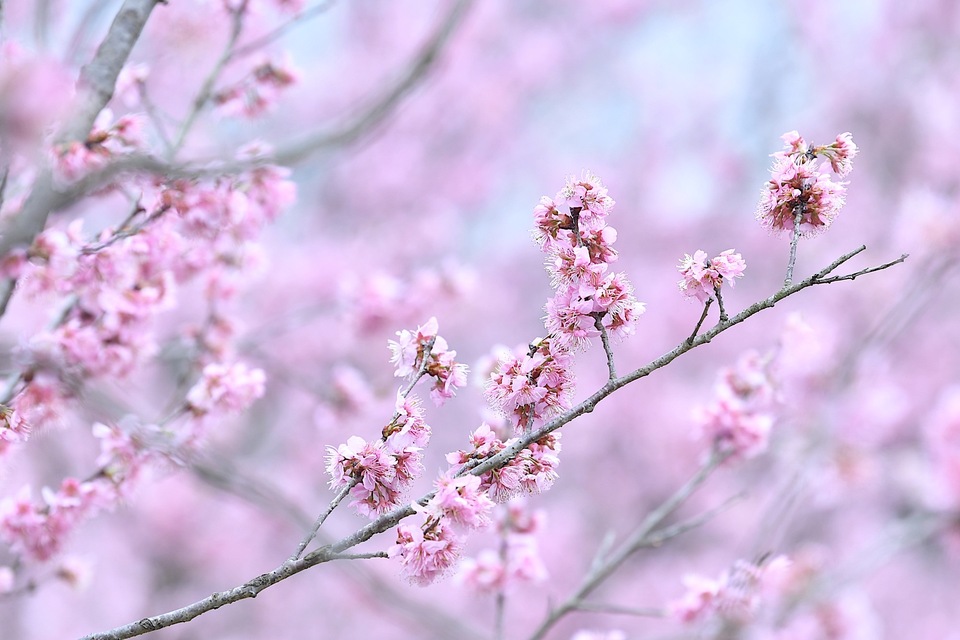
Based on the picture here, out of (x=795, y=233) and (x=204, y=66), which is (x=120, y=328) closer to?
(x=795, y=233)

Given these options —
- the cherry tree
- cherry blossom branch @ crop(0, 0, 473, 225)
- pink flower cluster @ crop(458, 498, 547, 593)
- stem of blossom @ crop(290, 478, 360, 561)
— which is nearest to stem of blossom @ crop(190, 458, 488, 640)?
the cherry tree

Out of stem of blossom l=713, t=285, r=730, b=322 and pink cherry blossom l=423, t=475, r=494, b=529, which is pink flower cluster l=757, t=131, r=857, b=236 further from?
pink cherry blossom l=423, t=475, r=494, b=529

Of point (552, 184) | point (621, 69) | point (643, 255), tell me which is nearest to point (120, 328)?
point (643, 255)

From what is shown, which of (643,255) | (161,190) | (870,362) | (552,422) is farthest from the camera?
(643,255)

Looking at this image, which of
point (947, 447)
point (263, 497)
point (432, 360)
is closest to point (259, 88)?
point (263, 497)

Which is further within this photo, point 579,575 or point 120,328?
point 579,575

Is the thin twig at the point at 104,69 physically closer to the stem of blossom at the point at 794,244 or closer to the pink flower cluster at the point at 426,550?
the pink flower cluster at the point at 426,550

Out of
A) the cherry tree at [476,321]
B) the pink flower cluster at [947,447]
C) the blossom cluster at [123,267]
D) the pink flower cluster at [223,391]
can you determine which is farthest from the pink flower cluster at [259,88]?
the pink flower cluster at [947,447]
